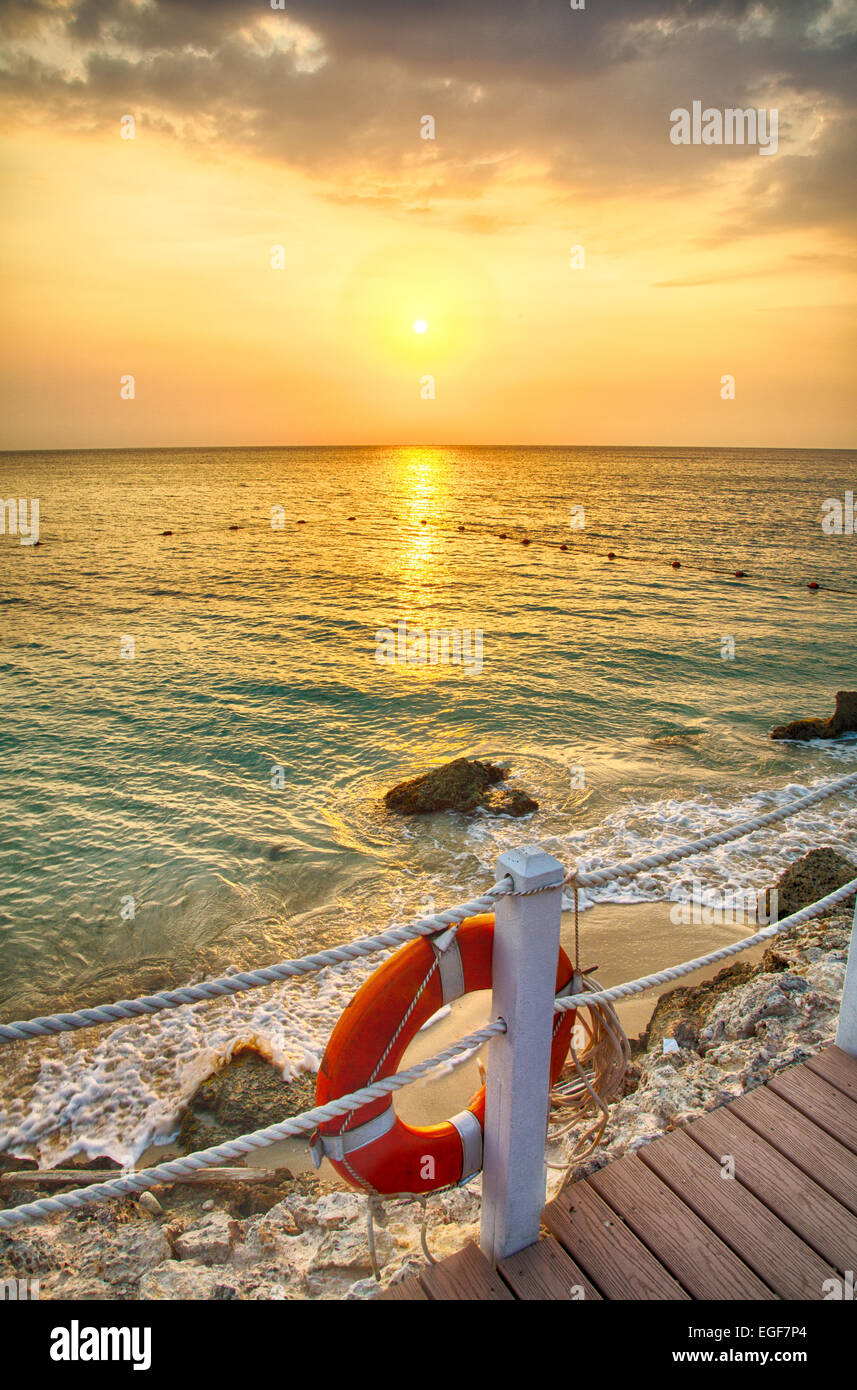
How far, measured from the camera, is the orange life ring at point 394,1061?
2.07 metres

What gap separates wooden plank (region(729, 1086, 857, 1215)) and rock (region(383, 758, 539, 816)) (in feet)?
20.8

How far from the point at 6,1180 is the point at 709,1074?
4047mm

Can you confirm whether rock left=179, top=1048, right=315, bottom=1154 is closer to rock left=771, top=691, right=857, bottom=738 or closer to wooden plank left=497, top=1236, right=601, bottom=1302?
wooden plank left=497, top=1236, right=601, bottom=1302

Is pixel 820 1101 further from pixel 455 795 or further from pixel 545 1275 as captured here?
pixel 455 795

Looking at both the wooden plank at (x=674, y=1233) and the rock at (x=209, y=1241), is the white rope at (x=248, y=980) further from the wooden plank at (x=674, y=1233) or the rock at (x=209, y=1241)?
the rock at (x=209, y=1241)

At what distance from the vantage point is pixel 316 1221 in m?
3.58

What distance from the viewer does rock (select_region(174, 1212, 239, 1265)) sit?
11.0 feet

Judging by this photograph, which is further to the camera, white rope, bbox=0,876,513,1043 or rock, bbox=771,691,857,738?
rock, bbox=771,691,857,738

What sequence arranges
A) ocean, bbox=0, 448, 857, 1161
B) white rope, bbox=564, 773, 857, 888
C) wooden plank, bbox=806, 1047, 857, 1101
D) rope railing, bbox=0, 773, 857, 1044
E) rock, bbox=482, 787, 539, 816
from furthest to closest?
rock, bbox=482, 787, 539, 816
ocean, bbox=0, 448, 857, 1161
wooden plank, bbox=806, 1047, 857, 1101
white rope, bbox=564, 773, 857, 888
rope railing, bbox=0, 773, 857, 1044

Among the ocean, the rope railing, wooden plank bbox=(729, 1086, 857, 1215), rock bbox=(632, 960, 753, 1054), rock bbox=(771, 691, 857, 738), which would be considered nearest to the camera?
the rope railing

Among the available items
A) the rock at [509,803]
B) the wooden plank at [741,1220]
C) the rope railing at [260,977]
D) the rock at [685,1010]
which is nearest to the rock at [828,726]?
the rock at [509,803]

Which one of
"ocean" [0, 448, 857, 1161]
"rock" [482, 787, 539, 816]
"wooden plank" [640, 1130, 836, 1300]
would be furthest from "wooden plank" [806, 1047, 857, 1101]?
"rock" [482, 787, 539, 816]

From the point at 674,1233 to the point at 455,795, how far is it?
6.99 meters

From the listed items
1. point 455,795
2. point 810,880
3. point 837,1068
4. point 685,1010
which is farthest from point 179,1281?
point 455,795
